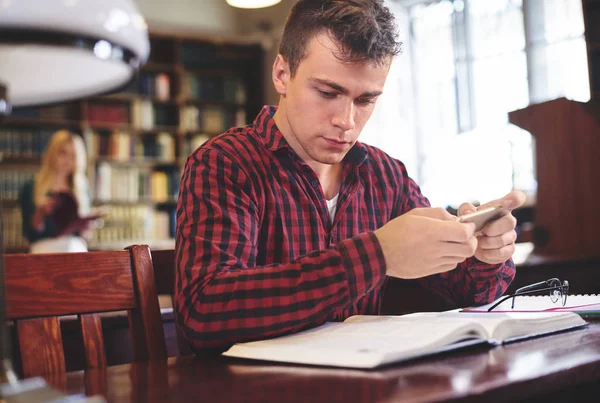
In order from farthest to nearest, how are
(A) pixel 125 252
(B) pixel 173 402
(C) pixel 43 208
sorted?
(C) pixel 43 208 < (A) pixel 125 252 < (B) pixel 173 402

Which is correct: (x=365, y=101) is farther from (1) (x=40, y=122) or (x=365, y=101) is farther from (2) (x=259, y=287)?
(1) (x=40, y=122)

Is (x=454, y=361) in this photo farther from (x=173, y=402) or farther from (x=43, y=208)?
(x=43, y=208)

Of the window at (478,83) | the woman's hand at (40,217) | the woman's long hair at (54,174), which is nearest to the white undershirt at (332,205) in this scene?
the woman's hand at (40,217)

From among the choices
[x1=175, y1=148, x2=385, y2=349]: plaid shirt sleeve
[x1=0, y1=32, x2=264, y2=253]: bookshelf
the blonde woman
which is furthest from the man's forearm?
[x1=0, y1=32, x2=264, y2=253]: bookshelf

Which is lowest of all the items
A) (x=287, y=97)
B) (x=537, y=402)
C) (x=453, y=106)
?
(x=537, y=402)

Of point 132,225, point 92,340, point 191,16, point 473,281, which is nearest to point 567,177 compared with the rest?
point 473,281

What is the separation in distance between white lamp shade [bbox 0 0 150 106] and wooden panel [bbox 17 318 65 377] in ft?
1.52

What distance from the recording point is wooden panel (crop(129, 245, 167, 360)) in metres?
1.10

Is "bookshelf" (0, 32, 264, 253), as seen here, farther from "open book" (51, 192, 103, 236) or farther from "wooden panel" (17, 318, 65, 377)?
"wooden panel" (17, 318, 65, 377)

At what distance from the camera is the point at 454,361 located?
765mm

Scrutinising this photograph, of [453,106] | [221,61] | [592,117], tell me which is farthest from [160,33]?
[592,117]

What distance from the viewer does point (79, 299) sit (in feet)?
3.40

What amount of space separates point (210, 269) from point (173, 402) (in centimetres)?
36

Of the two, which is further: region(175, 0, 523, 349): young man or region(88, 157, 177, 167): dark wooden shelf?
region(88, 157, 177, 167): dark wooden shelf
